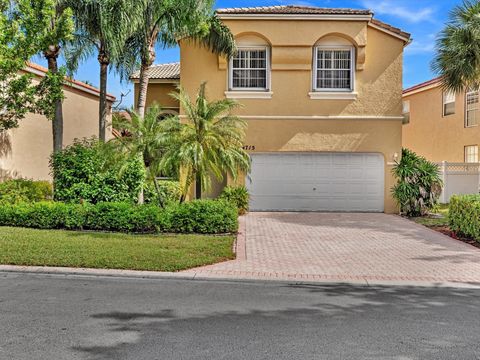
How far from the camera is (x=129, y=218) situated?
12.0 metres

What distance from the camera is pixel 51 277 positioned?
8031mm

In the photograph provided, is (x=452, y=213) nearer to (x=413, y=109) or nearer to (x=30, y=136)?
(x=30, y=136)

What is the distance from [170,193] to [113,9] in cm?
673

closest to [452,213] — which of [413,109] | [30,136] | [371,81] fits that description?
[371,81]

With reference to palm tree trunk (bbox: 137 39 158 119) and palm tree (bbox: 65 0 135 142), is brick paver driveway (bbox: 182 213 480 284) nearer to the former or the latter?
palm tree trunk (bbox: 137 39 158 119)

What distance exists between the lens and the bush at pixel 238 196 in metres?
16.9

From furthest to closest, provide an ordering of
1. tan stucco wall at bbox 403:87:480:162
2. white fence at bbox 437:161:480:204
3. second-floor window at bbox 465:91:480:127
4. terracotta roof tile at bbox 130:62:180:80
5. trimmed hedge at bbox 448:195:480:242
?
tan stucco wall at bbox 403:87:480:162
second-floor window at bbox 465:91:480:127
terracotta roof tile at bbox 130:62:180:80
white fence at bbox 437:161:480:204
trimmed hedge at bbox 448:195:480:242

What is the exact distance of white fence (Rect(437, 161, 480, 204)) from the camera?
2066cm

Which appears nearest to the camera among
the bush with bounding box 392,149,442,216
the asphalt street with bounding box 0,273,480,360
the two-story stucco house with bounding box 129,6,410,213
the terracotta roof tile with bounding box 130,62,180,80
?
the asphalt street with bounding box 0,273,480,360

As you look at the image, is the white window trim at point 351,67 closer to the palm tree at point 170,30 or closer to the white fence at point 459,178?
the palm tree at point 170,30

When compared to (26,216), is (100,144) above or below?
above

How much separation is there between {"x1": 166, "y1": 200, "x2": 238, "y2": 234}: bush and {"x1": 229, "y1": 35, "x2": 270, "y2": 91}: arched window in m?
7.10

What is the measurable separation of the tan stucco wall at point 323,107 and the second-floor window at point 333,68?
338 millimetres

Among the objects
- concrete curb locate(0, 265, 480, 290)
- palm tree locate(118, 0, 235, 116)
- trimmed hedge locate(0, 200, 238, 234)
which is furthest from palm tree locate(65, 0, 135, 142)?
concrete curb locate(0, 265, 480, 290)
